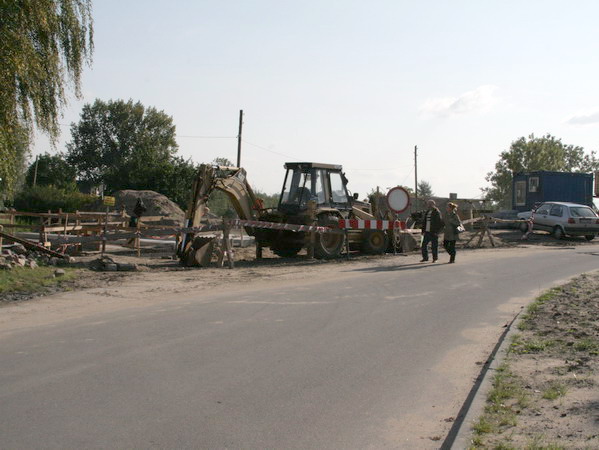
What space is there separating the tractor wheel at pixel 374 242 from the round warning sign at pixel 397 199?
0.92 meters

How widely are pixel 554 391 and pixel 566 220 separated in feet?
81.1

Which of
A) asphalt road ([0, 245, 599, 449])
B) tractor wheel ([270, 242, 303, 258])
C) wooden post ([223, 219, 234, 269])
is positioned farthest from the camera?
tractor wheel ([270, 242, 303, 258])

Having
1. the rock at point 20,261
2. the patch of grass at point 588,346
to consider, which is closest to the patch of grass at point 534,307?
the patch of grass at point 588,346

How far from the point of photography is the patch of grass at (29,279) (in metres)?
12.1

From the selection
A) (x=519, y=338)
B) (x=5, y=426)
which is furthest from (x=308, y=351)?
(x=5, y=426)

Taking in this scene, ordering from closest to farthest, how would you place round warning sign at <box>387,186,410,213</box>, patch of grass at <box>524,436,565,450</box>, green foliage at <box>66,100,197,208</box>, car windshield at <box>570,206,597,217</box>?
patch of grass at <box>524,436,565,450</box>, round warning sign at <box>387,186,410,213</box>, car windshield at <box>570,206,597,217</box>, green foliage at <box>66,100,197,208</box>

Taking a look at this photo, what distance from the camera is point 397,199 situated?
21.4 m

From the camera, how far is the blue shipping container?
118ft

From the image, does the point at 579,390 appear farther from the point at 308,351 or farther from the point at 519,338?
the point at 308,351

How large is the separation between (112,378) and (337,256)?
13881 mm

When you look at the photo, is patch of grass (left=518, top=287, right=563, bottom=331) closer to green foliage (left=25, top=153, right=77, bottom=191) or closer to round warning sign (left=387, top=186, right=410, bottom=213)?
round warning sign (left=387, top=186, right=410, bottom=213)

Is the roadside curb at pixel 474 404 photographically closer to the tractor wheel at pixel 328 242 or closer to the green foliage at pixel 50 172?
the tractor wheel at pixel 328 242

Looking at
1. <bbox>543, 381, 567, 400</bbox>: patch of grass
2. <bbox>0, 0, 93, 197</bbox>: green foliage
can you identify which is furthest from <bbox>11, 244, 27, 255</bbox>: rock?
<bbox>543, 381, 567, 400</bbox>: patch of grass

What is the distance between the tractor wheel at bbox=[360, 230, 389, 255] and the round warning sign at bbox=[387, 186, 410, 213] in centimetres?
92
